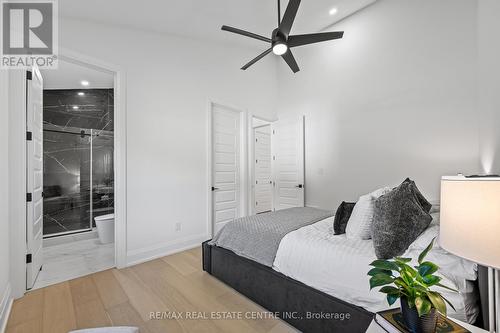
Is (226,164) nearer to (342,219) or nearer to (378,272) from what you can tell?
(342,219)

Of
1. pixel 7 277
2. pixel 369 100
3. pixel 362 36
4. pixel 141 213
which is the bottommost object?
pixel 7 277

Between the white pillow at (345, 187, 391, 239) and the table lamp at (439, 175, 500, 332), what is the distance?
0.83 metres

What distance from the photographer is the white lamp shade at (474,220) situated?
0.76 metres

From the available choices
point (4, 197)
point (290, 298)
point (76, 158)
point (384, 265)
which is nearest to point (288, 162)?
point (290, 298)

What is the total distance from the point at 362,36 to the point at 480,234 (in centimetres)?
368

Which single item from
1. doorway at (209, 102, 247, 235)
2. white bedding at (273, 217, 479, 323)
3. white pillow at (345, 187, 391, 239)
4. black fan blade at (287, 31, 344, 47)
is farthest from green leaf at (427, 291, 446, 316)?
doorway at (209, 102, 247, 235)

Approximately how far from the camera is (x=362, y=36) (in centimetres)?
356

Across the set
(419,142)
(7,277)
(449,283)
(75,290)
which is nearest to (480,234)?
(449,283)

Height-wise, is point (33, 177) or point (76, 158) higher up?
point (76, 158)

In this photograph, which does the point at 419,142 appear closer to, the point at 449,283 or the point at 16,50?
the point at 449,283

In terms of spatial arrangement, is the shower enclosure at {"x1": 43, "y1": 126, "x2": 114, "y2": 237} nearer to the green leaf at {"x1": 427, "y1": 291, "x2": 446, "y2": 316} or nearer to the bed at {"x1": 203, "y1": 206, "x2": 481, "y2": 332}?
the bed at {"x1": 203, "y1": 206, "x2": 481, "y2": 332}

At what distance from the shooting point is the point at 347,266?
148 cm

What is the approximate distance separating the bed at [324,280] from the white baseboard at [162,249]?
1.38 metres

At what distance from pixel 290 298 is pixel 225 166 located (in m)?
2.56
